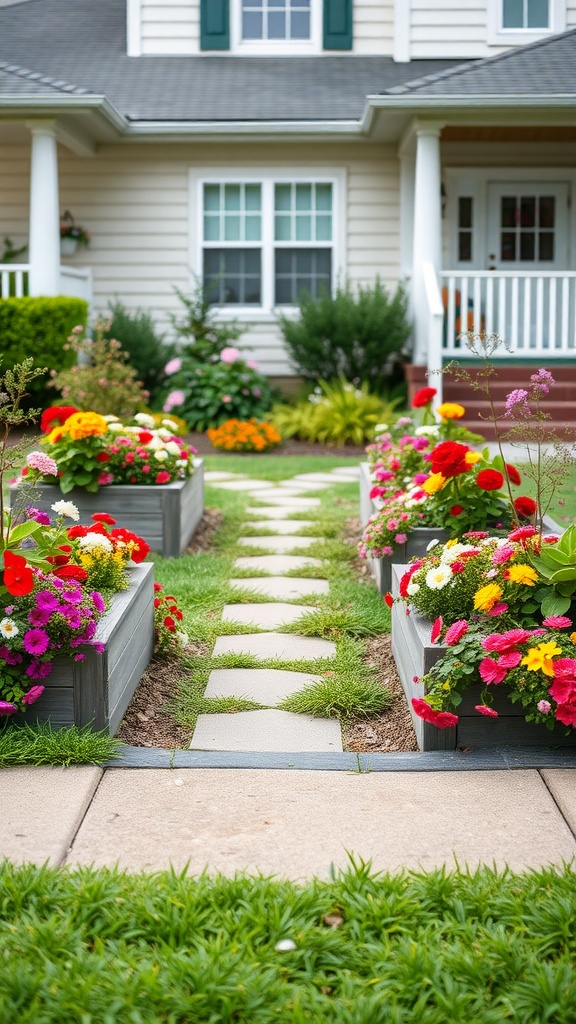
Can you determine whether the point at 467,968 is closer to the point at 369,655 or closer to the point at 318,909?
the point at 318,909

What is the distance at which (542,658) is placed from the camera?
→ 3.08 m

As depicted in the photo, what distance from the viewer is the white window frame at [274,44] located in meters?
13.9

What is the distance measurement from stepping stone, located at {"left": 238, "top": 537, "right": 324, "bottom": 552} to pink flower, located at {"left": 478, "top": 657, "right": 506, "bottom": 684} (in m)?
3.21

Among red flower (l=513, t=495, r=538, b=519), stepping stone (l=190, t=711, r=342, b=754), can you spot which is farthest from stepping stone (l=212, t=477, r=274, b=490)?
stepping stone (l=190, t=711, r=342, b=754)

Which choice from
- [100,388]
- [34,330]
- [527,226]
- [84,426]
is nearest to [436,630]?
[84,426]

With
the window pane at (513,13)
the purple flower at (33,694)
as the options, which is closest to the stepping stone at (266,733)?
the purple flower at (33,694)

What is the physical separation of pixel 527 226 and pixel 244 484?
6156 mm

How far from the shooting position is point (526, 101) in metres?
10.6

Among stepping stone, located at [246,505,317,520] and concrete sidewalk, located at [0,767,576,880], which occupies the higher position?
stepping stone, located at [246,505,317,520]

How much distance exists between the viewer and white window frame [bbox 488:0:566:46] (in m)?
13.4

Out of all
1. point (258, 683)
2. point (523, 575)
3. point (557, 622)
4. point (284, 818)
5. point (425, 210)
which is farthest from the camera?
point (425, 210)

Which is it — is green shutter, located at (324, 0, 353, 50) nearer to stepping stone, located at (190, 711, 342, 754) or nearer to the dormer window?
the dormer window

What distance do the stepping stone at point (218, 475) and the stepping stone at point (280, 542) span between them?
2530mm

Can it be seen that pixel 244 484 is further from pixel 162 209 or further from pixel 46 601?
pixel 46 601
